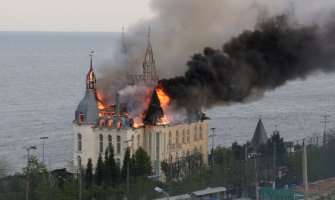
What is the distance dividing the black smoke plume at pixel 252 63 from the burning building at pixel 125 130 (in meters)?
1.61

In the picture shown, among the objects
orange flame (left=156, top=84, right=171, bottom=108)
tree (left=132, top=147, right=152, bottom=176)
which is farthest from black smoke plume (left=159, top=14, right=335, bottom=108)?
tree (left=132, top=147, right=152, bottom=176)

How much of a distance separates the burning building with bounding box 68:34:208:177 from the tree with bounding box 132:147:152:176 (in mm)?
2236

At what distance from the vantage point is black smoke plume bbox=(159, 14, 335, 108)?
190 feet

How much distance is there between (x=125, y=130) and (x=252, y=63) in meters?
9.19

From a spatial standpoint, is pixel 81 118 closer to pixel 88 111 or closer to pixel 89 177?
pixel 88 111

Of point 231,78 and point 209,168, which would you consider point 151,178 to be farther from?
point 231,78

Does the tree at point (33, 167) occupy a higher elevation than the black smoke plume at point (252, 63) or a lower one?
lower

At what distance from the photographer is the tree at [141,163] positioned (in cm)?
5172

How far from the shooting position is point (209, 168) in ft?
177

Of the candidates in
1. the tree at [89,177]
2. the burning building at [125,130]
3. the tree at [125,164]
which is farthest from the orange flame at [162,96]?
the tree at [89,177]

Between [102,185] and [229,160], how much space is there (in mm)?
9323

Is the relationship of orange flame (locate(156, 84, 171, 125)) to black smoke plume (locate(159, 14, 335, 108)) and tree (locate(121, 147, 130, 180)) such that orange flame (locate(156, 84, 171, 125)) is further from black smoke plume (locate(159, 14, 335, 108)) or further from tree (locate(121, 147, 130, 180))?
tree (locate(121, 147, 130, 180))

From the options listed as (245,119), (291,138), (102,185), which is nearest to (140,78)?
(102,185)

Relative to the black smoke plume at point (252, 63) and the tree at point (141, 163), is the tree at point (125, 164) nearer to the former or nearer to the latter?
the tree at point (141, 163)
